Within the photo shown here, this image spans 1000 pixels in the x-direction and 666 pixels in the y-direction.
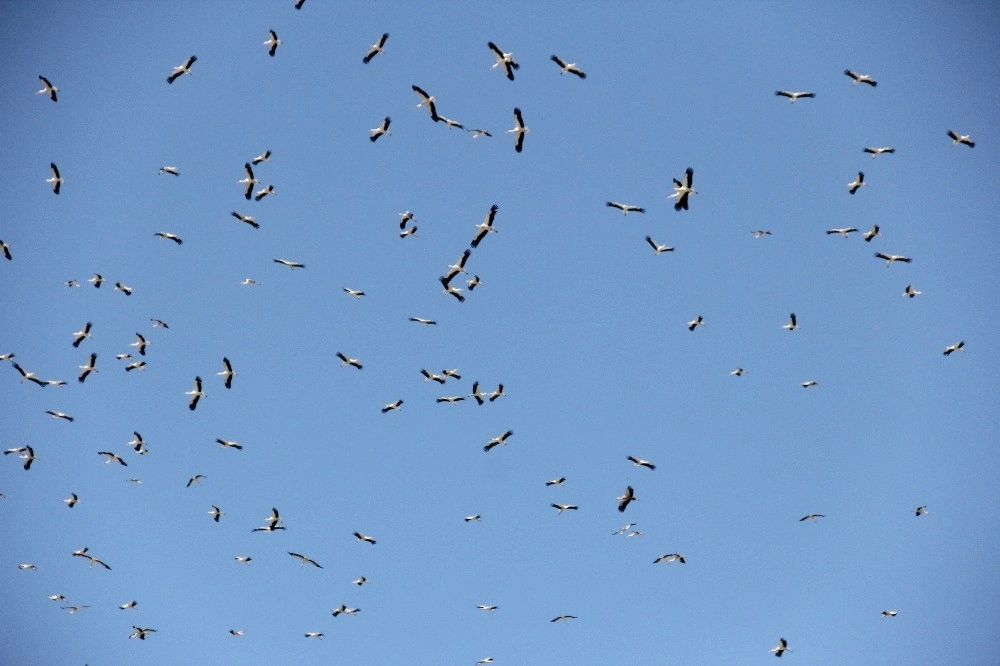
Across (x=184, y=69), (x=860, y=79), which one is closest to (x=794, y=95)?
(x=860, y=79)

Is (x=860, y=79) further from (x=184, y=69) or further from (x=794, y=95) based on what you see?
(x=184, y=69)

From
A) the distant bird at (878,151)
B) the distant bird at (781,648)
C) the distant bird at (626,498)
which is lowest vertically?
the distant bird at (781,648)

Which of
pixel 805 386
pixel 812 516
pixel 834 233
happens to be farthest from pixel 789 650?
pixel 834 233

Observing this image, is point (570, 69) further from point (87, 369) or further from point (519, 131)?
point (87, 369)

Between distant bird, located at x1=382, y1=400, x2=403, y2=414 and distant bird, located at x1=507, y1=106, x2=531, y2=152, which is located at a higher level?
distant bird, located at x1=507, y1=106, x2=531, y2=152

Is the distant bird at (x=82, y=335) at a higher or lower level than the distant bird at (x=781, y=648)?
higher

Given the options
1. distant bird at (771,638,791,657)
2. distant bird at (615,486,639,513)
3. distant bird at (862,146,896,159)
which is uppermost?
distant bird at (862,146,896,159)

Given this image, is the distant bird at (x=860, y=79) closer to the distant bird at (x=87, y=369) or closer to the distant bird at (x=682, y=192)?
the distant bird at (x=682, y=192)

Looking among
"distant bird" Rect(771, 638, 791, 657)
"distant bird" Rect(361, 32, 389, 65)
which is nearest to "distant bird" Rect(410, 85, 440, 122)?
"distant bird" Rect(361, 32, 389, 65)

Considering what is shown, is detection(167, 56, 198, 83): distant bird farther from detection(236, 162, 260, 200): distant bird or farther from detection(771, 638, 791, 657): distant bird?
detection(771, 638, 791, 657): distant bird

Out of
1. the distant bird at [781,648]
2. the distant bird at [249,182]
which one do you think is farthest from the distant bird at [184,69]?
the distant bird at [781,648]

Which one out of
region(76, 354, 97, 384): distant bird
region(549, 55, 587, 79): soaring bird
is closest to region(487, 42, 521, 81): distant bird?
region(549, 55, 587, 79): soaring bird

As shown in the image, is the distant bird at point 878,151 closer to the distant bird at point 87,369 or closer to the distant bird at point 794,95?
the distant bird at point 794,95

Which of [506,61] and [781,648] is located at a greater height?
[506,61]
